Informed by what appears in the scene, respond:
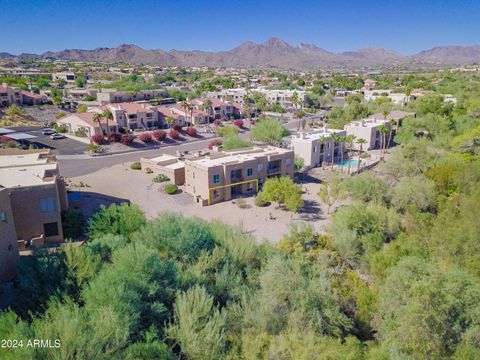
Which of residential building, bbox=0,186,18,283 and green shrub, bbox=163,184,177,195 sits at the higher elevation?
residential building, bbox=0,186,18,283

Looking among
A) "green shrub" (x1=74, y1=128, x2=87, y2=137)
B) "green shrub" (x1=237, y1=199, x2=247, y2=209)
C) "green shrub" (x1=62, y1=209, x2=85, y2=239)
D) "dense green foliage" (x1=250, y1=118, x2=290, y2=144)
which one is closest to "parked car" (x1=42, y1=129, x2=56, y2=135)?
"green shrub" (x1=74, y1=128, x2=87, y2=137)

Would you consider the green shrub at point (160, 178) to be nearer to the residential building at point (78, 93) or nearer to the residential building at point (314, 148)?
the residential building at point (314, 148)

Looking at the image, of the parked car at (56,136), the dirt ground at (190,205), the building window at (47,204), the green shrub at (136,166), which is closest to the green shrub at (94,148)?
the parked car at (56,136)

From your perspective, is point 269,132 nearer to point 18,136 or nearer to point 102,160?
point 102,160

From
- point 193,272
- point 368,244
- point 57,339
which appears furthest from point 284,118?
point 57,339

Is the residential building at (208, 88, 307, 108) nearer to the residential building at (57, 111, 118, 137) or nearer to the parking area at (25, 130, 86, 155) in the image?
the residential building at (57, 111, 118, 137)

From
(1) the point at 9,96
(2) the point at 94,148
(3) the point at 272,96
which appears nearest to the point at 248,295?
(2) the point at 94,148
